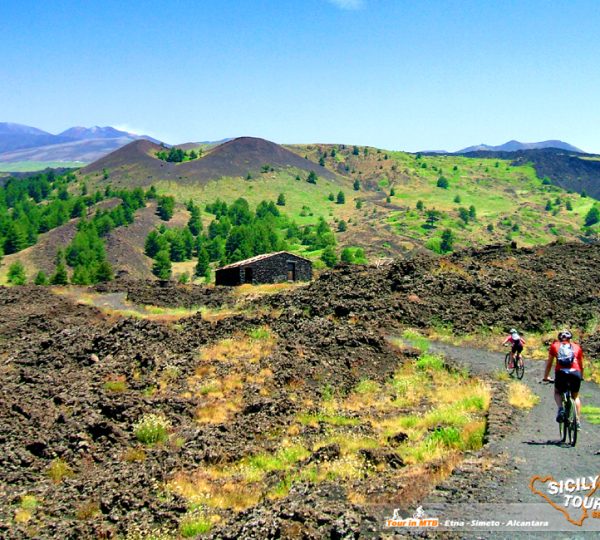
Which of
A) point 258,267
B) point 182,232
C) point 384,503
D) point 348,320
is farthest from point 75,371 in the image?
point 182,232

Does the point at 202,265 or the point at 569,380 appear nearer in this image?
the point at 569,380

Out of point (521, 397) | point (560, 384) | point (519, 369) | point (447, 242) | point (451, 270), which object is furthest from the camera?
point (447, 242)

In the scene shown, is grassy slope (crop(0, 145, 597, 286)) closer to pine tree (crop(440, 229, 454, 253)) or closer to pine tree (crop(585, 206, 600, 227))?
pine tree (crop(585, 206, 600, 227))

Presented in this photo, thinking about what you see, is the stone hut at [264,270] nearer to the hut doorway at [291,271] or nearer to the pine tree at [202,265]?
the hut doorway at [291,271]

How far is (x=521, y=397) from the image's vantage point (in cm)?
1523

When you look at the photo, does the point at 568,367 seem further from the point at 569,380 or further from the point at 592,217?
the point at 592,217

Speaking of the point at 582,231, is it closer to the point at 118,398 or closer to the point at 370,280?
the point at 370,280

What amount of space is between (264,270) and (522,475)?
4624 cm

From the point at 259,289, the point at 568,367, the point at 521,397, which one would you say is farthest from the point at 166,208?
the point at 568,367

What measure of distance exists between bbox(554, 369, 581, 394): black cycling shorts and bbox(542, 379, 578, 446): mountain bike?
0.24 feet

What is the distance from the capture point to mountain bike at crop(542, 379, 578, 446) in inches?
420

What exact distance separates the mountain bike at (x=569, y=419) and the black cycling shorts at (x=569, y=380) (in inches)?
2.9

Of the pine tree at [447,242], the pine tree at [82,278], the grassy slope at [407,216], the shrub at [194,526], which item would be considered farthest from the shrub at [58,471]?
the pine tree at [447,242]

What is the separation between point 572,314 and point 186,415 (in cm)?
1944
